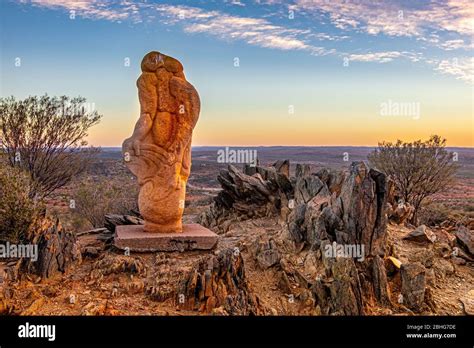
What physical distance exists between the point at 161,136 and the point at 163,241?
8.23 ft

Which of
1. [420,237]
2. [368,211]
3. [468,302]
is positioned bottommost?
[468,302]

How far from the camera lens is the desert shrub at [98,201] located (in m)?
20.4

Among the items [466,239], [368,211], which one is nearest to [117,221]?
[368,211]

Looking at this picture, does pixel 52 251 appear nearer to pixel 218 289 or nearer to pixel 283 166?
pixel 218 289

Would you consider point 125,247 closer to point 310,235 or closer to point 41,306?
point 41,306

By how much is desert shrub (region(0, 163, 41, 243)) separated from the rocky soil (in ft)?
A: 4.23

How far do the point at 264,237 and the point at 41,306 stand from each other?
20.7ft

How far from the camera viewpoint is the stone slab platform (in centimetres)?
1101

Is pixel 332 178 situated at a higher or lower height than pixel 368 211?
higher

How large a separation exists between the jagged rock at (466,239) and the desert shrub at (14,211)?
10.8 m

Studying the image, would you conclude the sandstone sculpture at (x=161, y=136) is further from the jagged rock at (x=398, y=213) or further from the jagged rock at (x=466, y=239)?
the jagged rock at (x=466, y=239)

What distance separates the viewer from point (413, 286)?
9.70 metres

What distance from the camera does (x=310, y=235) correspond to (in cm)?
1173

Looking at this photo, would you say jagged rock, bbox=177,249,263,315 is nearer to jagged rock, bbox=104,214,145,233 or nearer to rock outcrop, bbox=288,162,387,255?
rock outcrop, bbox=288,162,387,255
